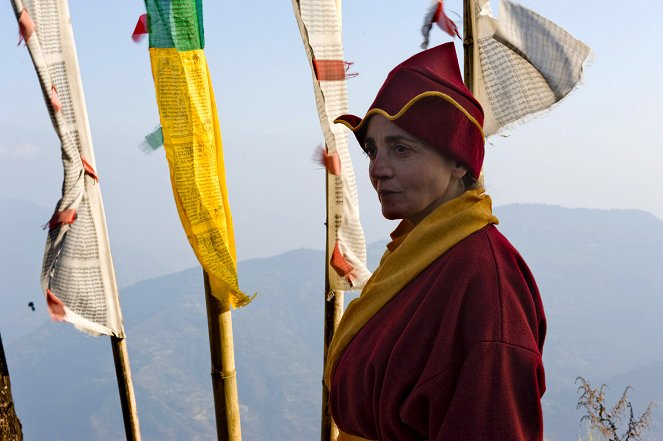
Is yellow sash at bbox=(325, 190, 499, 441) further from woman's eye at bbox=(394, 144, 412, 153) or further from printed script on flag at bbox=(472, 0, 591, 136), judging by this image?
printed script on flag at bbox=(472, 0, 591, 136)

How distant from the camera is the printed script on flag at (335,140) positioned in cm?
304

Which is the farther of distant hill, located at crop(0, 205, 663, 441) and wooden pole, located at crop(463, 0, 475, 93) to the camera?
distant hill, located at crop(0, 205, 663, 441)

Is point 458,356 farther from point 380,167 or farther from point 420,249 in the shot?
point 380,167

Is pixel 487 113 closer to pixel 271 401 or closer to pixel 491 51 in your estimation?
pixel 491 51

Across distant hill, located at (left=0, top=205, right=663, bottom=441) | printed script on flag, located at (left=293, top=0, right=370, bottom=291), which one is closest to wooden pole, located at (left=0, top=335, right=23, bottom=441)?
printed script on flag, located at (left=293, top=0, right=370, bottom=291)

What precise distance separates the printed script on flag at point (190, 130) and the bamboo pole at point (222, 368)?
85 mm

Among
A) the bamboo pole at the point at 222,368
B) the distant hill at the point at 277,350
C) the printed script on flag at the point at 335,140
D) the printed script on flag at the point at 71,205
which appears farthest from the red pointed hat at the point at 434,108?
the distant hill at the point at 277,350

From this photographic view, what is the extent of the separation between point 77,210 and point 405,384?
7.47 ft

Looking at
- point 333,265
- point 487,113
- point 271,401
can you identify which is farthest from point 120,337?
point 271,401

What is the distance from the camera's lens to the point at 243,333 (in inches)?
5236

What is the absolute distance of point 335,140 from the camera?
123 inches

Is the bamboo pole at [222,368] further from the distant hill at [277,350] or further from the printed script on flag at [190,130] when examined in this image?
the distant hill at [277,350]

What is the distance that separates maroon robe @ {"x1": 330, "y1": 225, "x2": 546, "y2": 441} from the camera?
1.37 meters

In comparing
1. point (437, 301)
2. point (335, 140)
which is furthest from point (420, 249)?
point (335, 140)
